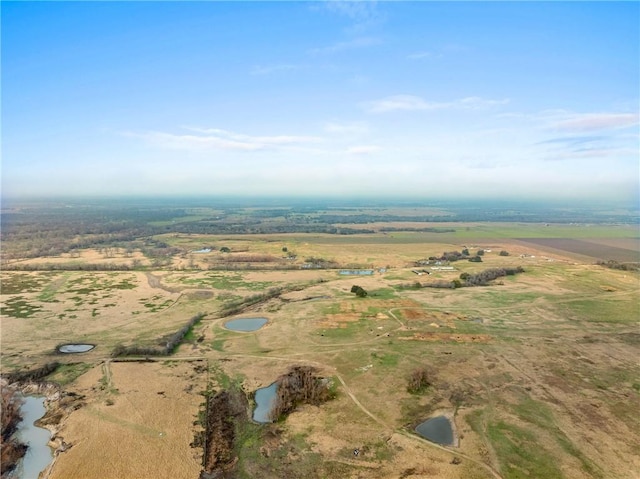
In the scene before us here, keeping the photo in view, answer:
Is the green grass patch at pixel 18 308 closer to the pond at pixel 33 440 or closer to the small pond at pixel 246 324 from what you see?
the pond at pixel 33 440

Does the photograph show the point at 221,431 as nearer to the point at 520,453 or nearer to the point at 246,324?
the point at 520,453

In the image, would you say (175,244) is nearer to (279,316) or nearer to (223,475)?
(279,316)

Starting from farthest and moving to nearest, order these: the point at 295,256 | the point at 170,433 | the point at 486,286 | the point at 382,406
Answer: the point at 295,256, the point at 486,286, the point at 382,406, the point at 170,433

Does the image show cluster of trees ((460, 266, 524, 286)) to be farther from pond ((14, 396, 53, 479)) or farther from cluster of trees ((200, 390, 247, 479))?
pond ((14, 396, 53, 479))

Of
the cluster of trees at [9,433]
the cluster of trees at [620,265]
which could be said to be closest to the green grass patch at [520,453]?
the cluster of trees at [9,433]

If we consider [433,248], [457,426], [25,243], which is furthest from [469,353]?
[25,243]

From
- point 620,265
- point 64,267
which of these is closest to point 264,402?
point 64,267

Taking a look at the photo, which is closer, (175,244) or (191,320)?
(191,320)
